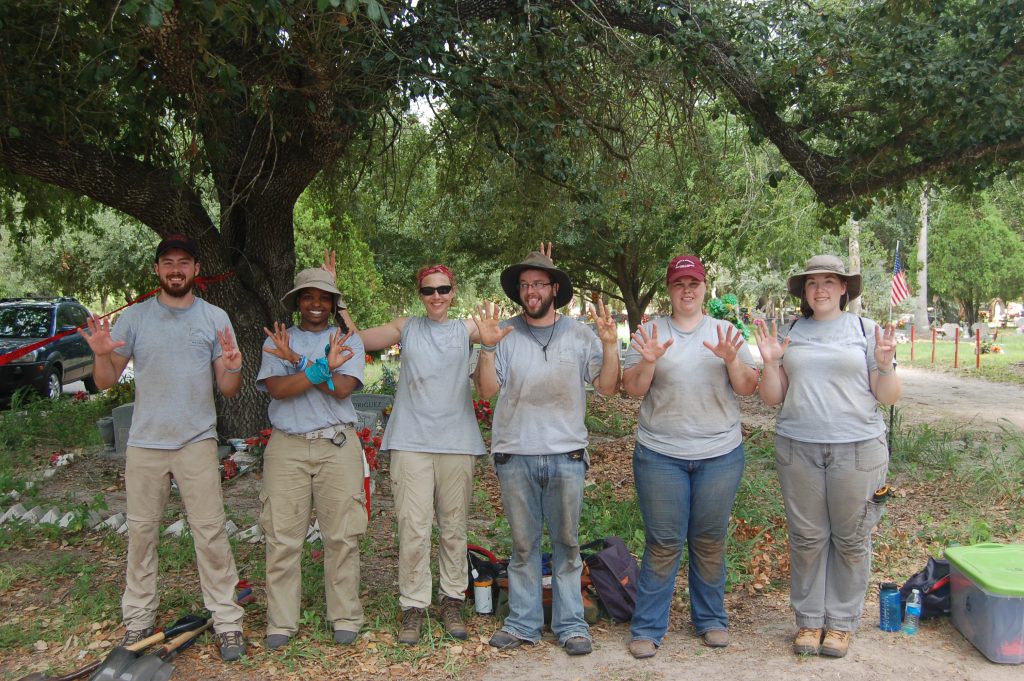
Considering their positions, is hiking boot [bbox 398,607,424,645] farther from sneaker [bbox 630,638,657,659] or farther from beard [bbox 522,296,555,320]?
beard [bbox 522,296,555,320]

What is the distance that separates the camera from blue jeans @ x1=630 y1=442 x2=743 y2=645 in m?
4.20

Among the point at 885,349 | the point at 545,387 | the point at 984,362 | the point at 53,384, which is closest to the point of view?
the point at 885,349

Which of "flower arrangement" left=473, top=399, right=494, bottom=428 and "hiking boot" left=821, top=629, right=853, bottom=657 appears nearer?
"hiking boot" left=821, top=629, right=853, bottom=657

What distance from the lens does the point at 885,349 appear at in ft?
13.3

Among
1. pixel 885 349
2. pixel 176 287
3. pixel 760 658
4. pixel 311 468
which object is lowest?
pixel 760 658

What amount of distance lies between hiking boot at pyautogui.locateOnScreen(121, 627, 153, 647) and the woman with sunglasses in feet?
4.27

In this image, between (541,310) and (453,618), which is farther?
(453,618)

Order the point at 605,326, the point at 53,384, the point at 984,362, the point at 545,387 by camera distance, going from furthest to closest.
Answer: the point at 984,362, the point at 53,384, the point at 545,387, the point at 605,326

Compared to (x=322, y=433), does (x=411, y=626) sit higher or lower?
lower

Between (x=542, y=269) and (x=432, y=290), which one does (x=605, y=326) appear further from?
(x=432, y=290)

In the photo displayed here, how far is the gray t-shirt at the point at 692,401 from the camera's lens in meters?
4.17

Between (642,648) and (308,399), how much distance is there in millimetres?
2157

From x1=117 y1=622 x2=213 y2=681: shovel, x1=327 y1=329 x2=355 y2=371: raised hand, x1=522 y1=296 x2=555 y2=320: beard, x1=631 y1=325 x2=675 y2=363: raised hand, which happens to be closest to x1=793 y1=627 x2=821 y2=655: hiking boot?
x1=631 y1=325 x2=675 y2=363: raised hand

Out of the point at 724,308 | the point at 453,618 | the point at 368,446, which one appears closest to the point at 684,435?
the point at 724,308
